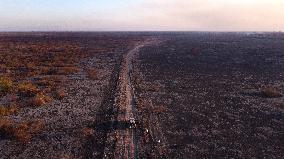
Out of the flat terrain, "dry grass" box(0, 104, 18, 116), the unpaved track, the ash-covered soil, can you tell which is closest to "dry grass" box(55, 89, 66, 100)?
the flat terrain

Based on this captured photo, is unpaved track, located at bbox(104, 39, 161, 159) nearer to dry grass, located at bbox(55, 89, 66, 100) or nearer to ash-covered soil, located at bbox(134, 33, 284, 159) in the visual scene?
ash-covered soil, located at bbox(134, 33, 284, 159)

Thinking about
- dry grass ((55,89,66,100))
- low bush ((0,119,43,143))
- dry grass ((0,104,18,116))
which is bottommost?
dry grass ((55,89,66,100))

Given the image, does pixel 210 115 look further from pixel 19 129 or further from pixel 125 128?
pixel 19 129

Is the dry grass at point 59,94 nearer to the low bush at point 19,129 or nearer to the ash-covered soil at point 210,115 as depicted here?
the ash-covered soil at point 210,115

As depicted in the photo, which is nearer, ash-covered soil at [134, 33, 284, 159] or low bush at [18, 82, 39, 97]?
ash-covered soil at [134, 33, 284, 159]

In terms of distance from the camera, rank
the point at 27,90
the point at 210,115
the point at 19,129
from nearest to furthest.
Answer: the point at 19,129 → the point at 210,115 → the point at 27,90

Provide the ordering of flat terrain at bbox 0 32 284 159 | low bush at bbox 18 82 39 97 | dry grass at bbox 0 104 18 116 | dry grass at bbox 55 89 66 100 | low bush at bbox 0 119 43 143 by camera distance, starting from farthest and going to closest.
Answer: low bush at bbox 18 82 39 97
dry grass at bbox 55 89 66 100
dry grass at bbox 0 104 18 116
low bush at bbox 0 119 43 143
flat terrain at bbox 0 32 284 159

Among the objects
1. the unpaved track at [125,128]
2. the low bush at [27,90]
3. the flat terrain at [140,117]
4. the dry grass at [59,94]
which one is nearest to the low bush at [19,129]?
the flat terrain at [140,117]

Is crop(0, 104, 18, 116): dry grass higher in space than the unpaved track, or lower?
lower

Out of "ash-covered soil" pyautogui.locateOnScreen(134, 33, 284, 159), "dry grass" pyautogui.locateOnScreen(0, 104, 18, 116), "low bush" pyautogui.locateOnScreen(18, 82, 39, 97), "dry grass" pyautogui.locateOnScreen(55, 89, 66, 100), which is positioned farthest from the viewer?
"low bush" pyautogui.locateOnScreen(18, 82, 39, 97)

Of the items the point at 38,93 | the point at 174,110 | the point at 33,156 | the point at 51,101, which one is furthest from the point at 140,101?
the point at 33,156

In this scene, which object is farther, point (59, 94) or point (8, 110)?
point (59, 94)

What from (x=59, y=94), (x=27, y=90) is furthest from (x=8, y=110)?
(x=27, y=90)
